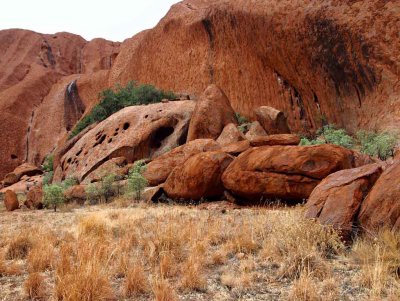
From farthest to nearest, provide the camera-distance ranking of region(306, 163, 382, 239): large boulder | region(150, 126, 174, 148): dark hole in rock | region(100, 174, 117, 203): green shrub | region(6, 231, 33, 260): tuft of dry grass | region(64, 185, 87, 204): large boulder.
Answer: region(150, 126, 174, 148): dark hole in rock < region(64, 185, 87, 204): large boulder < region(100, 174, 117, 203): green shrub < region(6, 231, 33, 260): tuft of dry grass < region(306, 163, 382, 239): large boulder

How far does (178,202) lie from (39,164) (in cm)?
3137

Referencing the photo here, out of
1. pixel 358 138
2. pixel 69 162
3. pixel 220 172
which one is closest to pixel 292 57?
pixel 358 138

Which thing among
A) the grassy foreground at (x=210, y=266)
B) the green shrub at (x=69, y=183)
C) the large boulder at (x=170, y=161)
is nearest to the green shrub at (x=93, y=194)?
the large boulder at (x=170, y=161)

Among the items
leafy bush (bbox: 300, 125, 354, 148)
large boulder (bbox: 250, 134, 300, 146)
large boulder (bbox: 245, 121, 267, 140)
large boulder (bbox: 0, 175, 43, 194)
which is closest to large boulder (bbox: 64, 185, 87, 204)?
large boulder (bbox: 250, 134, 300, 146)

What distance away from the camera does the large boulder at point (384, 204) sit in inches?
169

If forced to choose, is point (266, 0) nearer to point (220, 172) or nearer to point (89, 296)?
point (220, 172)

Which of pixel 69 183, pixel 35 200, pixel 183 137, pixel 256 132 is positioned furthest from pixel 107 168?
pixel 256 132

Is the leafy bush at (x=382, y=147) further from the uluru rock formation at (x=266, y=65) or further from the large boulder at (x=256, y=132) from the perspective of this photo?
the large boulder at (x=256, y=132)

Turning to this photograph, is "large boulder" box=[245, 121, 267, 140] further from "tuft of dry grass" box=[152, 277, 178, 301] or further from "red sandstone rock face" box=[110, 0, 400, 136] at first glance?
"tuft of dry grass" box=[152, 277, 178, 301]

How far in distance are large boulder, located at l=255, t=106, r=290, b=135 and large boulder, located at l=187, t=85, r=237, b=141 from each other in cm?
155

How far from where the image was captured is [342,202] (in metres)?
4.95

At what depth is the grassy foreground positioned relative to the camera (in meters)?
3.51

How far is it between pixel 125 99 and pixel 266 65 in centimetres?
1020

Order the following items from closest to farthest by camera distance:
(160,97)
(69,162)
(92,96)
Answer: (69,162) → (160,97) → (92,96)
